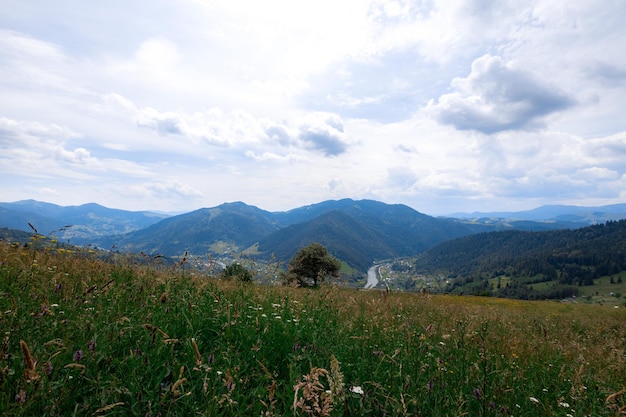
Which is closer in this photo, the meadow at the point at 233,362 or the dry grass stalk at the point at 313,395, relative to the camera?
the dry grass stalk at the point at 313,395

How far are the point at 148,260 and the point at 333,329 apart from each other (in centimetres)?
529

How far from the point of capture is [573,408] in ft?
12.5

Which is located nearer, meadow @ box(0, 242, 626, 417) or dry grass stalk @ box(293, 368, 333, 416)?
dry grass stalk @ box(293, 368, 333, 416)

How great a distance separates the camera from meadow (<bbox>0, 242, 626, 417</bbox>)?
286 cm

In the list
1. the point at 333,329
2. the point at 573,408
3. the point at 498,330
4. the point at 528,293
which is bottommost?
the point at 528,293

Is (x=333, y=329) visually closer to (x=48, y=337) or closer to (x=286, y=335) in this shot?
(x=286, y=335)

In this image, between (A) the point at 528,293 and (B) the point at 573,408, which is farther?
(A) the point at 528,293

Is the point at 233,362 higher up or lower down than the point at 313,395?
lower down

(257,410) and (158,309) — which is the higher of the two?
(158,309)

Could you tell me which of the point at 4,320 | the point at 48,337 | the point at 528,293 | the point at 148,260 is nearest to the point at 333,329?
the point at 48,337

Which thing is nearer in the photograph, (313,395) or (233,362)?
(313,395)

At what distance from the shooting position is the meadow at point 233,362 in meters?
2.86

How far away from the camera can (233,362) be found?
3.85m

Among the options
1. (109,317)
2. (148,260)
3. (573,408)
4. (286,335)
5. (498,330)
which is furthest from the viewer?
(498,330)
